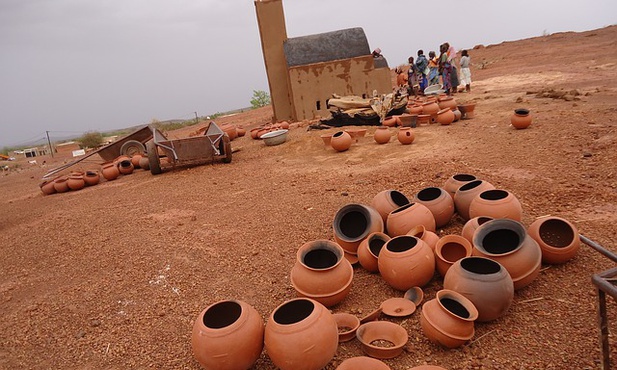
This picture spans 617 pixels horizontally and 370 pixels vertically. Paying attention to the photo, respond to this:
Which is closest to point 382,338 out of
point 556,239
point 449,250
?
point 449,250

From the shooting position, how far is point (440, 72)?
14070 mm

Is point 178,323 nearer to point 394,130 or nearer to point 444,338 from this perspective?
point 444,338

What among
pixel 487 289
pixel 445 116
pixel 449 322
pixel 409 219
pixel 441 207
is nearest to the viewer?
pixel 449 322

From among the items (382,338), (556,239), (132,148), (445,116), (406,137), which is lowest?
(382,338)

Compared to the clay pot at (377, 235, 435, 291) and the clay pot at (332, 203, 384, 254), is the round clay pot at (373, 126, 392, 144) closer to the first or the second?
the clay pot at (332, 203, 384, 254)

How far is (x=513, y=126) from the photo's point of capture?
7.48 meters

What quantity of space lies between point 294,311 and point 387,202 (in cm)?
183

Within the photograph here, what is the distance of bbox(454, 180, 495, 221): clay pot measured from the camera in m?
3.85

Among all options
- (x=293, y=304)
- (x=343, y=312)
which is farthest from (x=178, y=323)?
(x=343, y=312)

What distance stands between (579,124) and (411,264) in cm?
581

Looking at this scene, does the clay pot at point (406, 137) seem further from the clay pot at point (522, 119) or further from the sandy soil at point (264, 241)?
the clay pot at point (522, 119)

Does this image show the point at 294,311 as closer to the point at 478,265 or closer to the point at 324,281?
the point at 324,281

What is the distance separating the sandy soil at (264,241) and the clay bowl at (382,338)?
87 mm

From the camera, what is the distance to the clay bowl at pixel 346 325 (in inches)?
104
